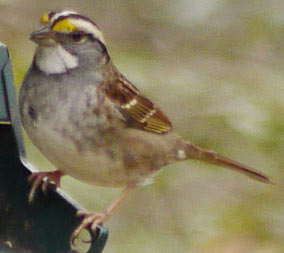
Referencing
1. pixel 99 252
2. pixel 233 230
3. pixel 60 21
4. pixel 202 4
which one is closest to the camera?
pixel 99 252

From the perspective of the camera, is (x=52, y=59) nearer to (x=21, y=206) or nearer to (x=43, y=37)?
(x=43, y=37)

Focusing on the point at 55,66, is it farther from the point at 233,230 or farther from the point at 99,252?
the point at 233,230

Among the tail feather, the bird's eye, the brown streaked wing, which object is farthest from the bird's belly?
the tail feather

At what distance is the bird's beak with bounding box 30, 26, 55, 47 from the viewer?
3161 millimetres

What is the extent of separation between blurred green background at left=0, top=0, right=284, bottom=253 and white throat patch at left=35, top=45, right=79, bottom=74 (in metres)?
0.73

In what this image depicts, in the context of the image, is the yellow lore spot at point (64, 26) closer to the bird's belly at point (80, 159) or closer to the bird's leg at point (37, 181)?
the bird's belly at point (80, 159)

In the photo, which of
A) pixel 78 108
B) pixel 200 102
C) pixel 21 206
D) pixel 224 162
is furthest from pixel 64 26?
pixel 200 102

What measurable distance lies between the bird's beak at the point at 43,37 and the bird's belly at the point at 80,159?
251 millimetres

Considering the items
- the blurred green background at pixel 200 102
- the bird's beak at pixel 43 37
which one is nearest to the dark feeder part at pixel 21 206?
the bird's beak at pixel 43 37

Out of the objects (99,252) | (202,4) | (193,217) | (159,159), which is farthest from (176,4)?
(99,252)

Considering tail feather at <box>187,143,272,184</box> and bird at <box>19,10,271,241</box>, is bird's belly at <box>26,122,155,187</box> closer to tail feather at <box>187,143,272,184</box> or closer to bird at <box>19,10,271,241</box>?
bird at <box>19,10,271,241</box>

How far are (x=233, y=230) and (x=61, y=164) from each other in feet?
4.77

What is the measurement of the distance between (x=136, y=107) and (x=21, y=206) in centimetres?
55

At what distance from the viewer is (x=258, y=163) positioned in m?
5.01
